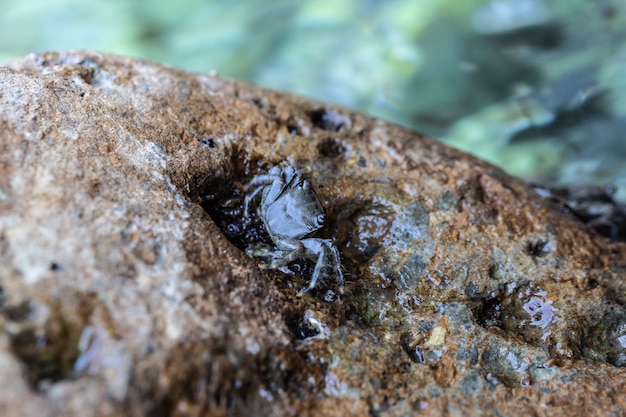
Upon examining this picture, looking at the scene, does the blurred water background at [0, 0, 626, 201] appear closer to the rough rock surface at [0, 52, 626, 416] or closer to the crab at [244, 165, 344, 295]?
the rough rock surface at [0, 52, 626, 416]

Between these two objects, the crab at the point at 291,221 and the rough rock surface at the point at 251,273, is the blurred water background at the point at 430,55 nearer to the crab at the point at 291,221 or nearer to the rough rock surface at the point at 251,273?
the rough rock surface at the point at 251,273

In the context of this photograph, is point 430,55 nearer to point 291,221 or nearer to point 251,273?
point 291,221

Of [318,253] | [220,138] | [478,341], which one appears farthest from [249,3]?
Result: [478,341]

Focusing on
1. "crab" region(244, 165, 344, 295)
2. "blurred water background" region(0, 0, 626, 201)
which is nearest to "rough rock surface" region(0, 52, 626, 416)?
"crab" region(244, 165, 344, 295)

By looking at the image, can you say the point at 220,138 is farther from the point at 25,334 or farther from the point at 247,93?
the point at 25,334

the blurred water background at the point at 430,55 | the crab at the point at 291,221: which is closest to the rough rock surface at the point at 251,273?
the crab at the point at 291,221

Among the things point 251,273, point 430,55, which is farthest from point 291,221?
point 430,55
